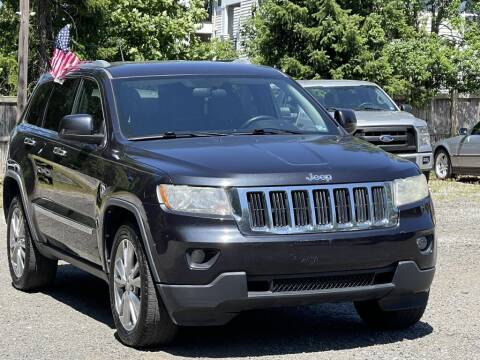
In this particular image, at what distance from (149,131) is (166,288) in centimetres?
144

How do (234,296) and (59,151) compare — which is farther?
(59,151)

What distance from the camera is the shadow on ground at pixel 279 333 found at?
6895mm

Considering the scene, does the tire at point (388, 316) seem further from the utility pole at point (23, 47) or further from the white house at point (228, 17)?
the white house at point (228, 17)

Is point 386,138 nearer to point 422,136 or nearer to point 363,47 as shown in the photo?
point 422,136

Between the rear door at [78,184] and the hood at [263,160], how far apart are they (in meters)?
0.53

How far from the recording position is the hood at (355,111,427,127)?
18.8 metres

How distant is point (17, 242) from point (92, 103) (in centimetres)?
188

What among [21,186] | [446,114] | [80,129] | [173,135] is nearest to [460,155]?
[446,114]

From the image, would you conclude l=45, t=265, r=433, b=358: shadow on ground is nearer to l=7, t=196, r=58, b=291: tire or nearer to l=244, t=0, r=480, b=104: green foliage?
l=7, t=196, r=58, b=291: tire

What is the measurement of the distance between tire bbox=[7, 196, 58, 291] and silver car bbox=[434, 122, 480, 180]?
14485 mm

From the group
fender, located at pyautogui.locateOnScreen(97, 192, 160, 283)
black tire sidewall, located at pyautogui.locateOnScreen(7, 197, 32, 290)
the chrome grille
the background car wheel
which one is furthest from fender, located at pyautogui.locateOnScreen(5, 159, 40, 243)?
the background car wheel

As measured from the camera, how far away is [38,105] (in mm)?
9445

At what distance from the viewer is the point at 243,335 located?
291 inches

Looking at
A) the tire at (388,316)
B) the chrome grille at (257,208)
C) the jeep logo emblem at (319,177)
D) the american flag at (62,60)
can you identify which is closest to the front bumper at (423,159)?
the american flag at (62,60)
